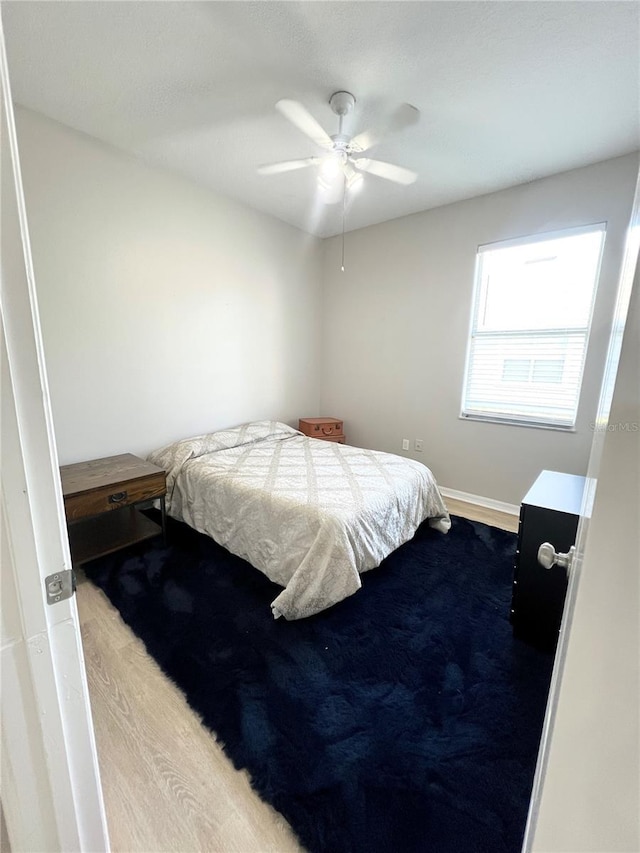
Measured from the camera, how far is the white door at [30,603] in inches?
21.1

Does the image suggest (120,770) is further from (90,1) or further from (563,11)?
(563,11)

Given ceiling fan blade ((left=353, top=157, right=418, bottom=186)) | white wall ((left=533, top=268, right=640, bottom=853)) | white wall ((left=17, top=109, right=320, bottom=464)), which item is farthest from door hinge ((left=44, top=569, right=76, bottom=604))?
ceiling fan blade ((left=353, top=157, right=418, bottom=186))

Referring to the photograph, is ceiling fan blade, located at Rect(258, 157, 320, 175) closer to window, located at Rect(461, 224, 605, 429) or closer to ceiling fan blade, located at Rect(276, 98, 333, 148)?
ceiling fan blade, located at Rect(276, 98, 333, 148)

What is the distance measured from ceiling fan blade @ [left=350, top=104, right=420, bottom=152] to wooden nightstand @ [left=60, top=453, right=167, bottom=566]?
2.43m

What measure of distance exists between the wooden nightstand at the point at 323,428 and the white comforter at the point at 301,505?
0.66 m

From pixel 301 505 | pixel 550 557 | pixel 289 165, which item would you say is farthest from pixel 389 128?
pixel 550 557

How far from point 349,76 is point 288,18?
1.21 ft

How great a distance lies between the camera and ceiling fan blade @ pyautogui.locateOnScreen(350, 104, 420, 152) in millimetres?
1887

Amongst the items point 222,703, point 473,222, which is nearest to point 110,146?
point 473,222

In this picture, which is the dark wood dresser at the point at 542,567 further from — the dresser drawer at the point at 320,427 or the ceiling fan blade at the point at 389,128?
the dresser drawer at the point at 320,427

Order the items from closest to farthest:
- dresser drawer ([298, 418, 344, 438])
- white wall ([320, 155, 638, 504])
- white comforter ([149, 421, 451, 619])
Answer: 1. white comforter ([149, 421, 451, 619])
2. white wall ([320, 155, 638, 504])
3. dresser drawer ([298, 418, 344, 438])

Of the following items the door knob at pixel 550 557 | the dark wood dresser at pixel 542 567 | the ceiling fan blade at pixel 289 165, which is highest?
the ceiling fan blade at pixel 289 165

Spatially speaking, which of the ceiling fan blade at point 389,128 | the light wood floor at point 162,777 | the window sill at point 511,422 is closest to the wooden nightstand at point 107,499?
the light wood floor at point 162,777

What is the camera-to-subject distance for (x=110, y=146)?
7.54 ft
